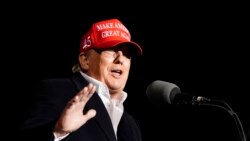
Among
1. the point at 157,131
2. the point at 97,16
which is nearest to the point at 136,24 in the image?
the point at 97,16

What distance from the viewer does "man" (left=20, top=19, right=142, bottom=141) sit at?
5.42ft

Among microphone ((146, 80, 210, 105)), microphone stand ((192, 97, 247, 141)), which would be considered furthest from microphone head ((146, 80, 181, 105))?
microphone stand ((192, 97, 247, 141))

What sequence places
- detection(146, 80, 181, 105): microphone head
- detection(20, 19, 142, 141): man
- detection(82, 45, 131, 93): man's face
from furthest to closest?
detection(82, 45, 131, 93): man's face
detection(146, 80, 181, 105): microphone head
detection(20, 19, 142, 141): man

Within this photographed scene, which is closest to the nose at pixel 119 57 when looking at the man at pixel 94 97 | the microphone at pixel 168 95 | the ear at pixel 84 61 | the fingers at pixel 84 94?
the man at pixel 94 97

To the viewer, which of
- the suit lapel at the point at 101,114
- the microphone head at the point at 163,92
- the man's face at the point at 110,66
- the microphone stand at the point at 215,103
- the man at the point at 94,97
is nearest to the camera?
the microphone stand at the point at 215,103

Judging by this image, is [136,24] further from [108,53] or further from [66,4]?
[108,53]

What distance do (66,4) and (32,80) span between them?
59 cm

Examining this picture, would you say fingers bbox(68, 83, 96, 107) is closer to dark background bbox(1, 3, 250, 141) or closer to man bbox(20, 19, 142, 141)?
man bbox(20, 19, 142, 141)

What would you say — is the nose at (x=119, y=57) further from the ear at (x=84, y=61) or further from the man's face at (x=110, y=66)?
the ear at (x=84, y=61)

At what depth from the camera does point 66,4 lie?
302 cm

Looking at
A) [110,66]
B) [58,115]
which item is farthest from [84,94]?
[110,66]

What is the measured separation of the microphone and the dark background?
993mm

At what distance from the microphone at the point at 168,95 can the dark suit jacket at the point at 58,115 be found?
235mm

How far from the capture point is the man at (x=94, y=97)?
5.42 feet
